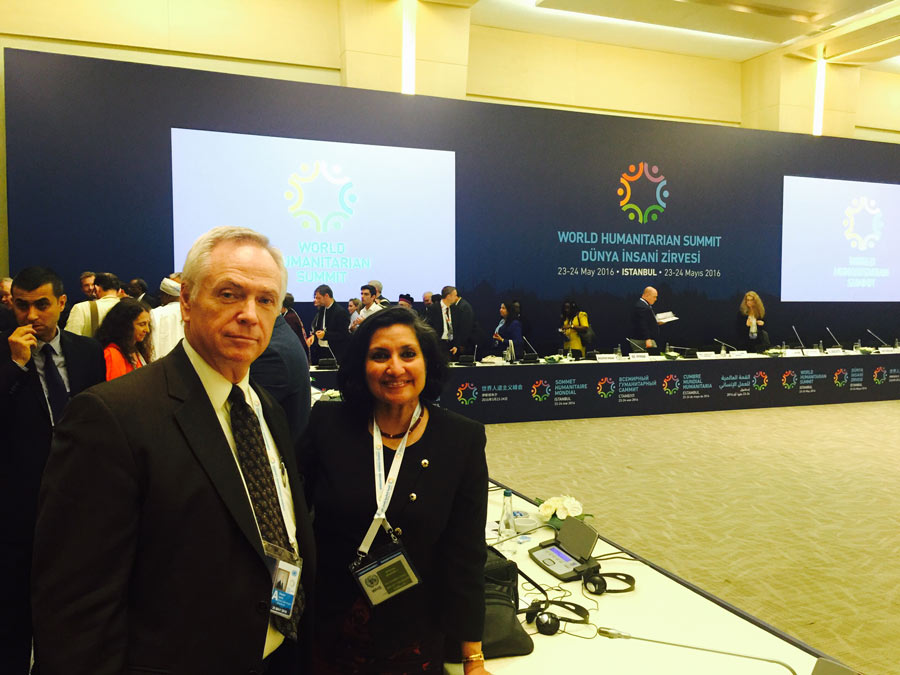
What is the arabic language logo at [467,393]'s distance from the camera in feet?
24.0

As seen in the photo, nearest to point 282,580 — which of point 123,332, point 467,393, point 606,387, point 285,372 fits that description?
point 285,372

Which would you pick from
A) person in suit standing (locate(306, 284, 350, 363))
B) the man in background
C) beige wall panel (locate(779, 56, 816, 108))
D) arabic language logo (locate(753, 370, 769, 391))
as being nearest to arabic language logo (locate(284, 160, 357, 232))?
person in suit standing (locate(306, 284, 350, 363))

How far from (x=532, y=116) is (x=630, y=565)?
26.9 ft

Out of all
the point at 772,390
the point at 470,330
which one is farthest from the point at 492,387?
the point at 772,390

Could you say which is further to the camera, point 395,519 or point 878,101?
point 878,101

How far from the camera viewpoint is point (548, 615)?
5.75ft

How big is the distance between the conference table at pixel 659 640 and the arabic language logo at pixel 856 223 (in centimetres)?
1152

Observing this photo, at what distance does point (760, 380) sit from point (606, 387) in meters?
2.35

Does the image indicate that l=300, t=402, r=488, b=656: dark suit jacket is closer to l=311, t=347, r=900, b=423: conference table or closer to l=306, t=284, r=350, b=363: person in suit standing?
l=311, t=347, r=900, b=423: conference table

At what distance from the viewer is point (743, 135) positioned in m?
10.5

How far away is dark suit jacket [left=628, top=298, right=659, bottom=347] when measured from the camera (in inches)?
362

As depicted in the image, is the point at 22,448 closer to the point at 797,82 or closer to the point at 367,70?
the point at 367,70

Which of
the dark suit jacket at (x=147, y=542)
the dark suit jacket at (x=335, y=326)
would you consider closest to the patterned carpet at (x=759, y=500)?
the dark suit jacket at (x=335, y=326)

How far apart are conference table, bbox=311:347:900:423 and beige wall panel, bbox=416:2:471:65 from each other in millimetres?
4428
